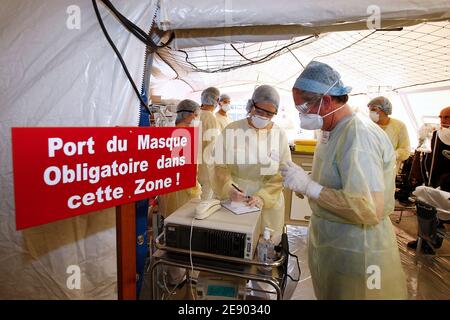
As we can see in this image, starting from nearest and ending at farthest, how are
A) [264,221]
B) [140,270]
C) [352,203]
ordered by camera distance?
[352,203], [140,270], [264,221]

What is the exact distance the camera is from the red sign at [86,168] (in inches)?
20.3

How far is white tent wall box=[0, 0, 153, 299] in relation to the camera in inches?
37.8

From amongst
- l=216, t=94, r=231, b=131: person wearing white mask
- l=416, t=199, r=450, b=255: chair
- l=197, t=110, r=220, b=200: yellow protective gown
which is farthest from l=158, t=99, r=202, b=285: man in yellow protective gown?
l=416, t=199, r=450, b=255: chair

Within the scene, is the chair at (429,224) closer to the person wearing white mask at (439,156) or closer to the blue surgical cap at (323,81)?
the person wearing white mask at (439,156)

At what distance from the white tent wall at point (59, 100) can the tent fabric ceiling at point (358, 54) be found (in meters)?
0.65

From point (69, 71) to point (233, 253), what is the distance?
967 millimetres

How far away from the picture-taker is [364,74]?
347cm

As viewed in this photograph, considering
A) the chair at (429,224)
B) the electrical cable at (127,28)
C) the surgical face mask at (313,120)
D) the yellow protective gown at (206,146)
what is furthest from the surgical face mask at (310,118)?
the chair at (429,224)

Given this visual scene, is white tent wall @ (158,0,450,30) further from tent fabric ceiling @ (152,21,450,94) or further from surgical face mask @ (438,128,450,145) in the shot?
surgical face mask @ (438,128,450,145)

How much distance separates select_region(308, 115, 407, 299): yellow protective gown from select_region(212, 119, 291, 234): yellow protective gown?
57cm

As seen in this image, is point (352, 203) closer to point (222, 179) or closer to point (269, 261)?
point (269, 261)

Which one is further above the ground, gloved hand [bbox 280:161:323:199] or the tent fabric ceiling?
the tent fabric ceiling

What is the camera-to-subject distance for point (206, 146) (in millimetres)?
2568

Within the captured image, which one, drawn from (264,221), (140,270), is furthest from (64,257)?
(264,221)
